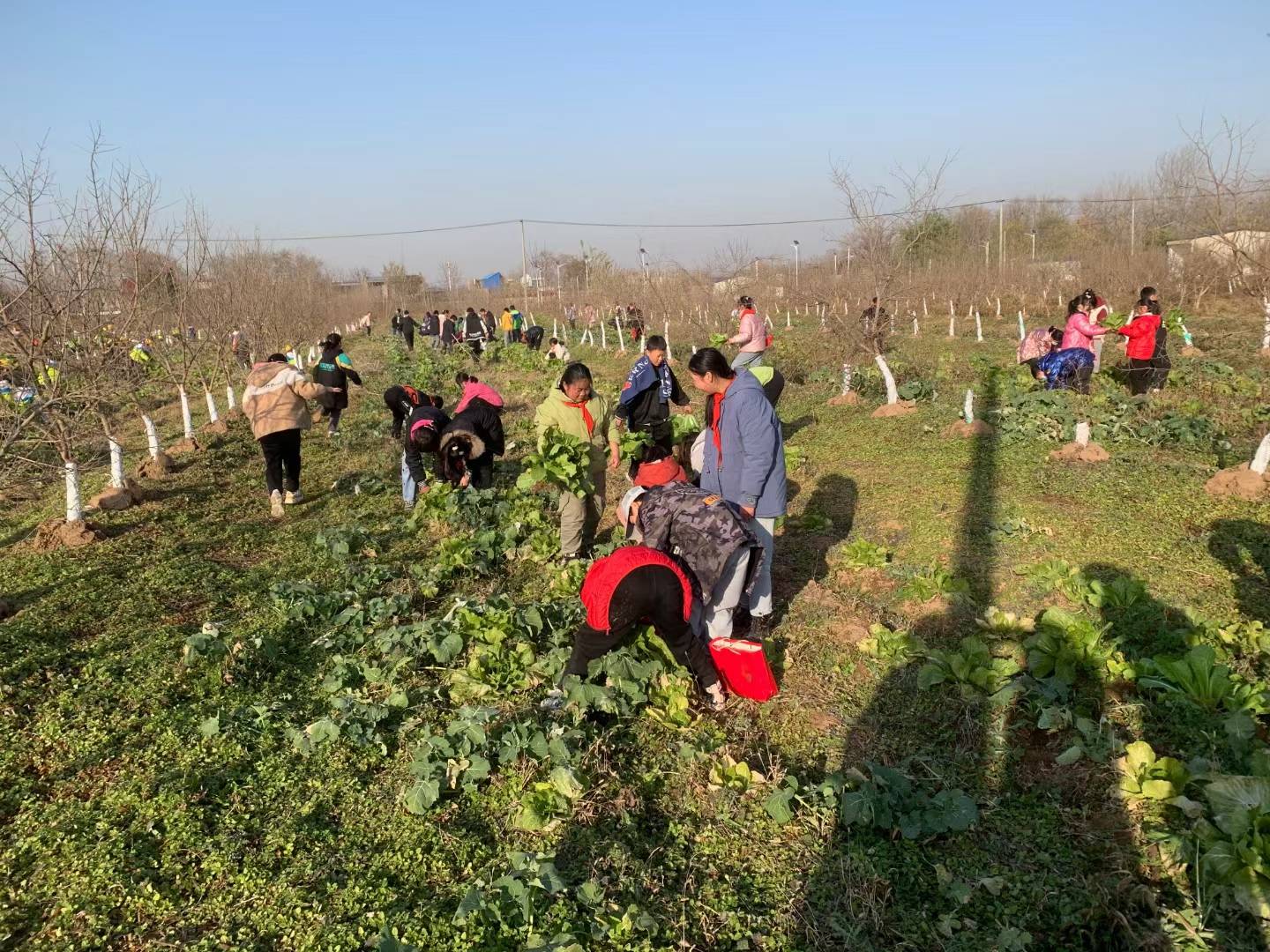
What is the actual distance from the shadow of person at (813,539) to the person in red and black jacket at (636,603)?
4.59 feet

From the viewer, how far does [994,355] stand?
52.8ft

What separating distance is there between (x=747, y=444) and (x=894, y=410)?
711cm

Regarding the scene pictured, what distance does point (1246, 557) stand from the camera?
525 cm

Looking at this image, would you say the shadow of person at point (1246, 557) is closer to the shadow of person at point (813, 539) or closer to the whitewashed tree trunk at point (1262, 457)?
the whitewashed tree trunk at point (1262, 457)

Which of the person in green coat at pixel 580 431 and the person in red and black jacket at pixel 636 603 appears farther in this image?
the person in green coat at pixel 580 431

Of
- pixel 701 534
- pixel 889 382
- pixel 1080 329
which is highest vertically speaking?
pixel 1080 329

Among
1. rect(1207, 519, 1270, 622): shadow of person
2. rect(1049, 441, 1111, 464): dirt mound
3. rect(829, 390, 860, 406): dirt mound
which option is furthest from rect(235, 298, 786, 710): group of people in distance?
rect(829, 390, 860, 406): dirt mound

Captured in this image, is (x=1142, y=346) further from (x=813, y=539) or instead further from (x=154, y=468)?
(x=154, y=468)

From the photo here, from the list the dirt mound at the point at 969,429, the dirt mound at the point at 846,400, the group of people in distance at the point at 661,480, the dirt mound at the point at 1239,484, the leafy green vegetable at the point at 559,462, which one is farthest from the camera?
the dirt mound at the point at 846,400

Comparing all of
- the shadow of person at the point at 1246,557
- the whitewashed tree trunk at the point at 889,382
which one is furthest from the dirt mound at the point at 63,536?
the whitewashed tree trunk at the point at 889,382

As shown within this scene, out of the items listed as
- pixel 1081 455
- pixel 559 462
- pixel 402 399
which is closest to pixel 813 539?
pixel 559 462

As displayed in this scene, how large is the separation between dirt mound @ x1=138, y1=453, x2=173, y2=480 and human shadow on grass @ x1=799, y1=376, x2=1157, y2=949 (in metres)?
9.48

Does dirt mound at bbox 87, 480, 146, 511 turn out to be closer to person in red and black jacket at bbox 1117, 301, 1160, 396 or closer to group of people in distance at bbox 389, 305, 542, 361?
person in red and black jacket at bbox 1117, 301, 1160, 396

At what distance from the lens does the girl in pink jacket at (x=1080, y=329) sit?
991 centimetres
